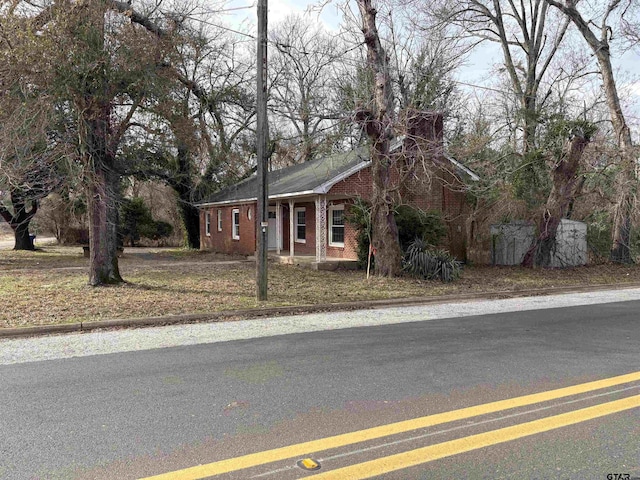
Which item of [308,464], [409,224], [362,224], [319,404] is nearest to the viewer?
[308,464]

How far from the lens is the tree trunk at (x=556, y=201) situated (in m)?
16.6

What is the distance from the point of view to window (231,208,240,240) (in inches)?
926

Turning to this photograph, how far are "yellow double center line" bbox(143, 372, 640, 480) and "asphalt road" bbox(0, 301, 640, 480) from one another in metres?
0.05

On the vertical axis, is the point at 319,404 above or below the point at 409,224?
below

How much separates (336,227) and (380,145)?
6283mm

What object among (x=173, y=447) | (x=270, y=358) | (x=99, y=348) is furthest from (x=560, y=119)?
(x=173, y=447)

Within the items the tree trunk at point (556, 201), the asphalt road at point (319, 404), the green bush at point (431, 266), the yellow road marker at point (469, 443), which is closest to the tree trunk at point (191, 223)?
the green bush at point (431, 266)

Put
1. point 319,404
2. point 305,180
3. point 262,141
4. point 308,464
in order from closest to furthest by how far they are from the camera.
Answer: point 308,464 → point 319,404 → point 262,141 → point 305,180

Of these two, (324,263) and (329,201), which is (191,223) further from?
(324,263)

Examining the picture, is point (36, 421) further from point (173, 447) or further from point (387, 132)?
point (387, 132)

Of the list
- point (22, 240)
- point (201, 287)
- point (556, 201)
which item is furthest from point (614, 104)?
point (22, 240)

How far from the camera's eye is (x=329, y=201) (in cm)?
1942

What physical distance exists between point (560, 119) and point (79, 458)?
734 inches

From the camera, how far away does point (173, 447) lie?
3.69 meters
